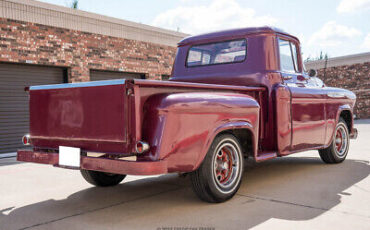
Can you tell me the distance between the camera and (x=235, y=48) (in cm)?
511

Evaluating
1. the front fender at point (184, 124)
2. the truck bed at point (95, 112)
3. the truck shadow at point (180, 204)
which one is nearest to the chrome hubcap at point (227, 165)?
the truck shadow at point (180, 204)

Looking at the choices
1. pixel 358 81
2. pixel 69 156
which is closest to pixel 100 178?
pixel 69 156

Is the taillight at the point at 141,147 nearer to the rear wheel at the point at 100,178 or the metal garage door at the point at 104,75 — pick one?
the rear wheel at the point at 100,178

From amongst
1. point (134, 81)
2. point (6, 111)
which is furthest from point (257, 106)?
point (6, 111)

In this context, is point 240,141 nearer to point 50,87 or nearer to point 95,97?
point 95,97

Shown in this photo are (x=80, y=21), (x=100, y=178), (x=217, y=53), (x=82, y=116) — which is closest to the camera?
(x=82, y=116)

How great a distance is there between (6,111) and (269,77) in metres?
7.08

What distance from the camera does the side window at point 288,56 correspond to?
5105mm

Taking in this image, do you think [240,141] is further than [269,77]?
No

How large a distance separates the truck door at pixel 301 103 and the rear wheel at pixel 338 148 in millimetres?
578

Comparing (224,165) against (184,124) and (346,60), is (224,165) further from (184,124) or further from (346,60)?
(346,60)

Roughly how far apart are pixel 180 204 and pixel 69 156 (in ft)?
4.06

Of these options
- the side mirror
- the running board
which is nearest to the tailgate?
the running board

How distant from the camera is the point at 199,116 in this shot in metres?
3.47
